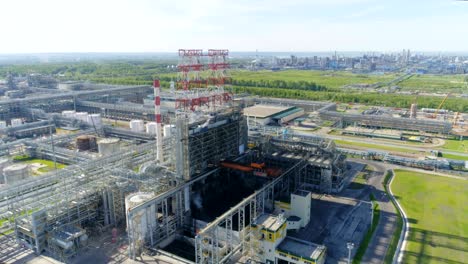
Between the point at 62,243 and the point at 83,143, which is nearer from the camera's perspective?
the point at 62,243

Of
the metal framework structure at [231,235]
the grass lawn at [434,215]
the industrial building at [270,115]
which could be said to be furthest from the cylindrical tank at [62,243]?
the industrial building at [270,115]

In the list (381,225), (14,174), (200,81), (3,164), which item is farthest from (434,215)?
(3,164)

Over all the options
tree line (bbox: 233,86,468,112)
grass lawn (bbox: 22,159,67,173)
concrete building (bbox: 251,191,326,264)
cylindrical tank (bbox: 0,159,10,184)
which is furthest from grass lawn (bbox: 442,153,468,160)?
cylindrical tank (bbox: 0,159,10,184)

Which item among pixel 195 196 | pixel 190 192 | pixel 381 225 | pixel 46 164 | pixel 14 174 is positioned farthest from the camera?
pixel 46 164

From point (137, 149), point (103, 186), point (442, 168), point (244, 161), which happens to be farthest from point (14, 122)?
point (442, 168)

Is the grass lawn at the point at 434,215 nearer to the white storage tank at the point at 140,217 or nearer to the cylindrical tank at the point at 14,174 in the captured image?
the white storage tank at the point at 140,217

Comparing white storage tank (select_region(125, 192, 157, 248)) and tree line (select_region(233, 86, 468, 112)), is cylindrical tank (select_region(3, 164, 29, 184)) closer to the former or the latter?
white storage tank (select_region(125, 192, 157, 248))

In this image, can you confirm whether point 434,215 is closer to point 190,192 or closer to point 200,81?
point 190,192
